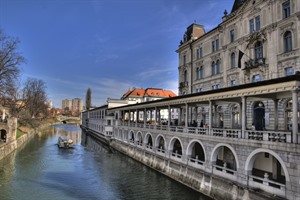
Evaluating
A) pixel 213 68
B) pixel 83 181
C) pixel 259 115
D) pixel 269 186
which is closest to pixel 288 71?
pixel 259 115

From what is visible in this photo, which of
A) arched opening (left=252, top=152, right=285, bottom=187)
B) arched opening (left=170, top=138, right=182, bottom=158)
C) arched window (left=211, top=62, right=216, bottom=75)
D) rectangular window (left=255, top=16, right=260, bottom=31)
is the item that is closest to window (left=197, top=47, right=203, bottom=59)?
arched window (left=211, top=62, right=216, bottom=75)

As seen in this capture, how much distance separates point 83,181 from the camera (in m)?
23.2

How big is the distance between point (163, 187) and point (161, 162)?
5.24 meters

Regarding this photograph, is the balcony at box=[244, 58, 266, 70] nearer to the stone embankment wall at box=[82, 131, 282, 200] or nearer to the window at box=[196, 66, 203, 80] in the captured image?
the window at box=[196, 66, 203, 80]

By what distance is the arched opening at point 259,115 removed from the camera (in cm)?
2581

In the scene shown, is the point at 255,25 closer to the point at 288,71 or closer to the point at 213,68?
the point at 288,71

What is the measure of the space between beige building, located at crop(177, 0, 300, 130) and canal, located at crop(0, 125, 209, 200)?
11914mm

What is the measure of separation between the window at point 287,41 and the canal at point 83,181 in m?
15.8

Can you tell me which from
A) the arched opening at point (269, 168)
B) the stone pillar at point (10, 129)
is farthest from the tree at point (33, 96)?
the arched opening at point (269, 168)

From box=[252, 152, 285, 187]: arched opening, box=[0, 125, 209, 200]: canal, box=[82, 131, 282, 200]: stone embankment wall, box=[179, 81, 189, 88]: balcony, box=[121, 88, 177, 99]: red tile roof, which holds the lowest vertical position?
box=[0, 125, 209, 200]: canal

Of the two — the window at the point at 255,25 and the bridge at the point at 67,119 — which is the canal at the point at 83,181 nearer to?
the window at the point at 255,25

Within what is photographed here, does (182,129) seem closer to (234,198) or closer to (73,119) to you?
(234,198)

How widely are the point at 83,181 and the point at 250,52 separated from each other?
22.6m

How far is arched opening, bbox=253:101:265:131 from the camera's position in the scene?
25.8 meters
